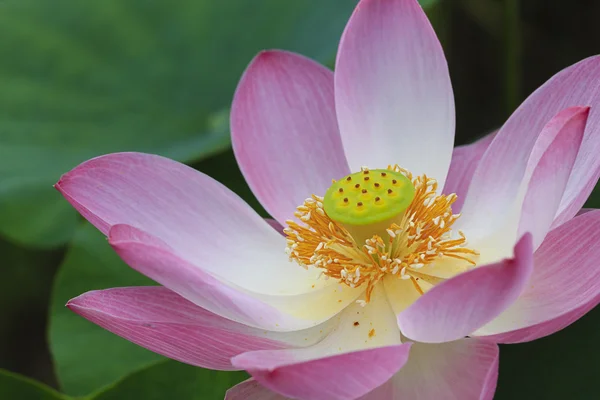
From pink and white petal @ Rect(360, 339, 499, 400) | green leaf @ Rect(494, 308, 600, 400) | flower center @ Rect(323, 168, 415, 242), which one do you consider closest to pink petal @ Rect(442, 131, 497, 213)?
flower center @ Rect(323, 168, 415, 242)

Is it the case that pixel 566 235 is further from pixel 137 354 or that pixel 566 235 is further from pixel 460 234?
pixel 137 354

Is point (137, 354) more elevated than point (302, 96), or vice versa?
point (302, 96)

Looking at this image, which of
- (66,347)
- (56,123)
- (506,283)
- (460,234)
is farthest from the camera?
(56,123)

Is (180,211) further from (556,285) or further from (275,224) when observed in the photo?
(556,285)

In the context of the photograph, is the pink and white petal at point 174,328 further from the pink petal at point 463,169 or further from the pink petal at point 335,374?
the pink petal at point 463,169

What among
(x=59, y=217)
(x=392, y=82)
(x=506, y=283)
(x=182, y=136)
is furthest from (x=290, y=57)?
(x=506, y=283)

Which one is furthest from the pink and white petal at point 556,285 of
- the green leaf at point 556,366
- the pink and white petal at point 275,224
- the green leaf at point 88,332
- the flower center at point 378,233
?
the green leaf at point 88,332

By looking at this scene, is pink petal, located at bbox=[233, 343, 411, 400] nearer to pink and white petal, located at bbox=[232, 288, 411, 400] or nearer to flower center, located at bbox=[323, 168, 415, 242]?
pink and white petal, located at bbox=[232, 288, 411, 400]
